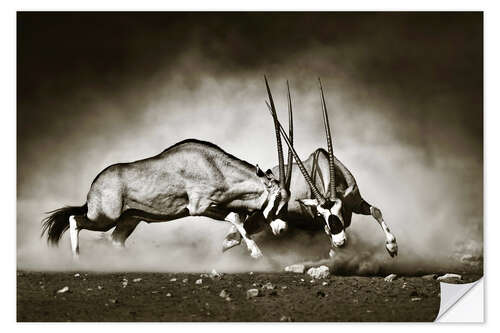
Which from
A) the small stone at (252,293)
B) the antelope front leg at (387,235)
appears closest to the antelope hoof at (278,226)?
the small stone at (252,293)

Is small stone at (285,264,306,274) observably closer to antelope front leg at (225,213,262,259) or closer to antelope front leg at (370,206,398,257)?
antelope front leg at (225,213,262,259)

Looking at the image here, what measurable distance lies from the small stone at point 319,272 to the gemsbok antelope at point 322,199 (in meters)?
0.16

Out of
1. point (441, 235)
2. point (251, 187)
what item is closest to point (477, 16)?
point (441, 235)

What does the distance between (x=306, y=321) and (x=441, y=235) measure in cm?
95

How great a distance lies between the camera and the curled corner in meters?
4.43

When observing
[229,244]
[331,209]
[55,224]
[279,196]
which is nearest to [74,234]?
[55,224]

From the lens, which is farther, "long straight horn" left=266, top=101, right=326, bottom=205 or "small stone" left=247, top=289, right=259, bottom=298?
"long straight horn" left=266, top=101, right=326, bottom=205

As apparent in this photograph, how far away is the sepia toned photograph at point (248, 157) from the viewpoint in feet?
14.5

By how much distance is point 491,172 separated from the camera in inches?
177

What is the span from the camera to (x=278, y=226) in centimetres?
→ 449

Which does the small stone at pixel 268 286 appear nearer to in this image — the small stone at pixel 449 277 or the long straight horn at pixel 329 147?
the long straight horn at pixel 329 147

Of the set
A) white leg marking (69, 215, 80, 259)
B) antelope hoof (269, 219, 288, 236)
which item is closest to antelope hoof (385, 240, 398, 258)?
antelope hoof (269, 219, 288, 236)
